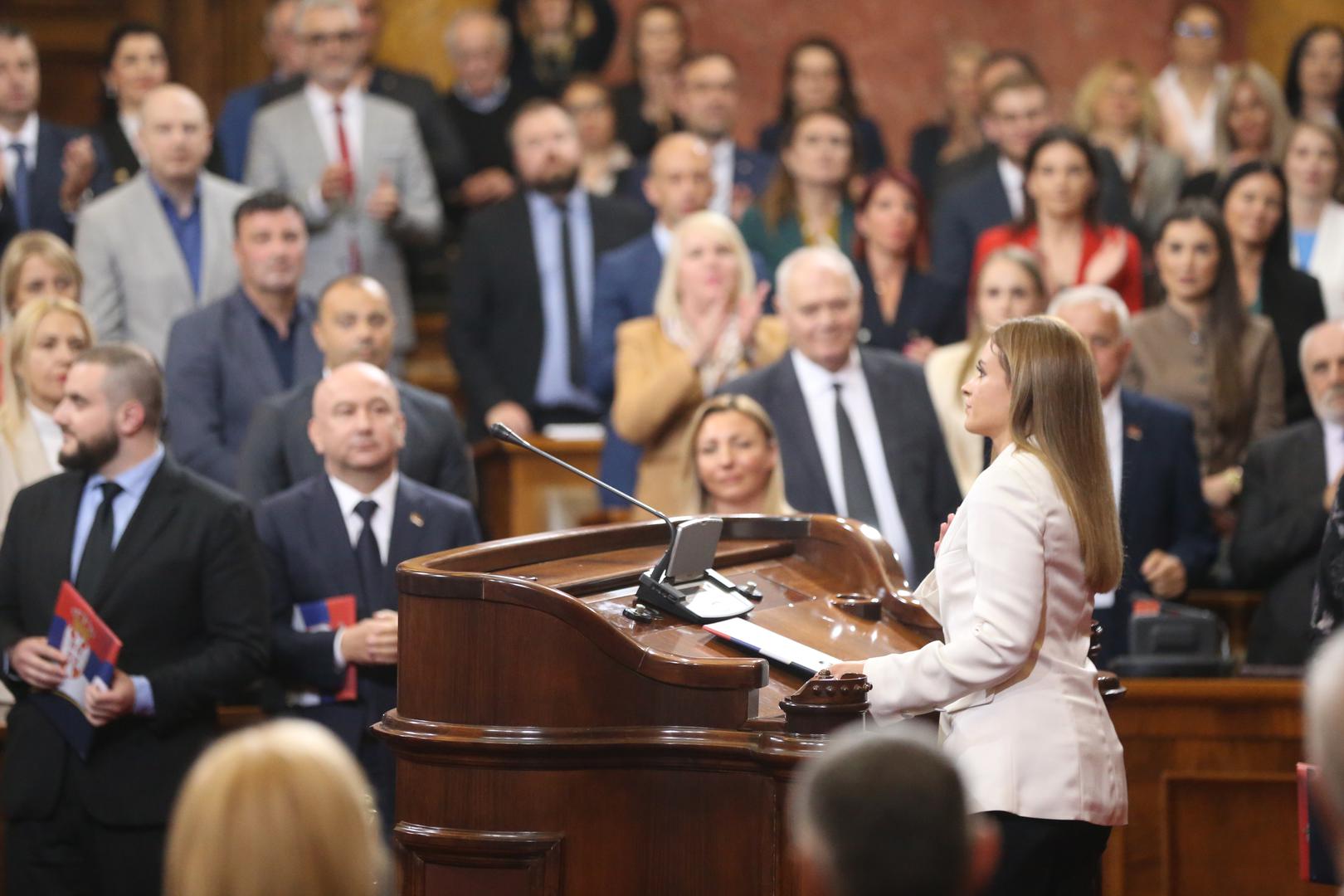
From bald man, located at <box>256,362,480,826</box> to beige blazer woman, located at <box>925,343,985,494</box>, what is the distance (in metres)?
1.62

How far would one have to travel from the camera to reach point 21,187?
21.0 ft

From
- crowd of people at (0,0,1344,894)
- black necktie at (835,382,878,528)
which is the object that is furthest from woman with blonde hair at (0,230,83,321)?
black necktie at (835,382,878,528)

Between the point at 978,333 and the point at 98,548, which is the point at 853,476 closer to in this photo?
the point at 978,333

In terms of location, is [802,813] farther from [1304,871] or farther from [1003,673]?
[1304,871]

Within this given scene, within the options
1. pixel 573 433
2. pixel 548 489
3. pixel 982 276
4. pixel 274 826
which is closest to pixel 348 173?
pixel 573 433

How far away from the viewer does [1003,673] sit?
2.66m

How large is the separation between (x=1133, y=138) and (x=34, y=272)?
4214mm

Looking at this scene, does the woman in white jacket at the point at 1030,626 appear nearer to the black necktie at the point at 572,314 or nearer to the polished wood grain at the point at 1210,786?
the polished wood grain at the point at 1210,786

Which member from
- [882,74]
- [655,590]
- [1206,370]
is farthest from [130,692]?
[882,74]

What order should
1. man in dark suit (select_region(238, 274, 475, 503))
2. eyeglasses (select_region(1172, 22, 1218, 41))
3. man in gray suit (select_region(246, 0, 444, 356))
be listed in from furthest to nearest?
eyeglasses (select_region(1172, 22, 1218, 41))
man in gray suit (select_region(246, 0, 444, 356))
man in dark suit (select_region(238, 274, 475, 503))

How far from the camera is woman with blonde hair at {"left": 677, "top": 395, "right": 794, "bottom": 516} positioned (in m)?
4.52

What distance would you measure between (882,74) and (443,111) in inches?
127

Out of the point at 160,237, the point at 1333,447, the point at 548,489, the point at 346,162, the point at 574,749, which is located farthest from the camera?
the point at 346,162

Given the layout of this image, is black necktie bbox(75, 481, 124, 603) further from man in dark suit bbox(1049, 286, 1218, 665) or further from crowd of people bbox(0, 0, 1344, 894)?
man in dark suit bbox(1049, 286, 1218, 665)
